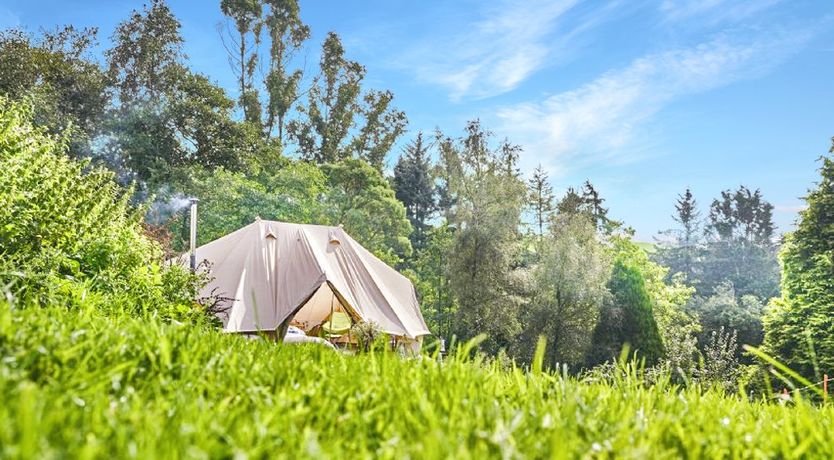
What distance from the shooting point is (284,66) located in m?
31.7

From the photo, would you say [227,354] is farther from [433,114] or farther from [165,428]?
[433,114]

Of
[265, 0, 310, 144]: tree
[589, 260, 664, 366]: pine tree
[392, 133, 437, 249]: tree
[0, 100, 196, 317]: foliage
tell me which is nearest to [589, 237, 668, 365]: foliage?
[589, 260, 664, 366]: pine tree

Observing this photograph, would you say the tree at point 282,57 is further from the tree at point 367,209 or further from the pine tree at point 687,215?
the pine tree at point 687,215

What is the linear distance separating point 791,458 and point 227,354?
4.36 ft

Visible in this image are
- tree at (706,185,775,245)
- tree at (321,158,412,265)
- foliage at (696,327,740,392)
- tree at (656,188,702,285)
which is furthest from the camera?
tree at (706,185,775,245)

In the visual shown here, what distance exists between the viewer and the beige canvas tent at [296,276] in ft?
46.6

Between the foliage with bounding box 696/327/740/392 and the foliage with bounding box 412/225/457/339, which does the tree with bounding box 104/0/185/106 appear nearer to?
the foliage with bounding box 412/225/457/339

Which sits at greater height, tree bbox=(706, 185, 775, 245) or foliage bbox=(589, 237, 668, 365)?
tree bbox=(706, 185, 775, 245)

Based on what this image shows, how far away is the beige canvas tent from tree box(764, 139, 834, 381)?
33.4 ft

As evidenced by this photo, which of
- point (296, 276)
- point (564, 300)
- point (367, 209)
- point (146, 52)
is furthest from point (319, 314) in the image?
point (146, 52)

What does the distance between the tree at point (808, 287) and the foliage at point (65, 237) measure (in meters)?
16.6

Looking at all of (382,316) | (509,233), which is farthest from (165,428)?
(509,233)

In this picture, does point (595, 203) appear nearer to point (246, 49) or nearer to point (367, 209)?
point (367, 209)

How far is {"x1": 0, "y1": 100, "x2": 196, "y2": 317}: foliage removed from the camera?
449 centimetres
